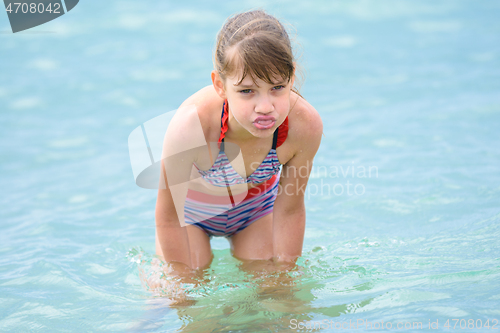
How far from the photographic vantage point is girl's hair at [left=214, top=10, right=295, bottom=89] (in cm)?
249

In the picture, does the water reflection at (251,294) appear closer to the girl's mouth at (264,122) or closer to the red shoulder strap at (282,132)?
the red shoulder strap at (282,132)

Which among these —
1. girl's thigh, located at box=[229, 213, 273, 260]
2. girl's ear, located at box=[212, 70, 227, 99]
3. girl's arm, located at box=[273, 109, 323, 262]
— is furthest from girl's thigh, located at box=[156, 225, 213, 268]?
girl's ear, located at box=[212, 70, 227, 99]

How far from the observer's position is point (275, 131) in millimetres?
2967

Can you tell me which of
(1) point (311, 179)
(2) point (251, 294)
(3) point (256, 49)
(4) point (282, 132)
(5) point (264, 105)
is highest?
(3) point (256, 49)

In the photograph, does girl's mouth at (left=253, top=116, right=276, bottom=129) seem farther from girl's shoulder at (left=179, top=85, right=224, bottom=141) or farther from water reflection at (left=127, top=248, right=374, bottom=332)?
water reflection at (left=127, top=248, right=374, bottom=332)

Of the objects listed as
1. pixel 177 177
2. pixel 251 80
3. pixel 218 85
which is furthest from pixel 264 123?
pixel 177 177

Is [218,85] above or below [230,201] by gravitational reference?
above

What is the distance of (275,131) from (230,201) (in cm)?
71

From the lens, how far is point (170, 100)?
747cm

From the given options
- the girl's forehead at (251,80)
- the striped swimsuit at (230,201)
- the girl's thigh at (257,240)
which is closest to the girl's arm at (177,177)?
the striped swimsuit at (230,201)

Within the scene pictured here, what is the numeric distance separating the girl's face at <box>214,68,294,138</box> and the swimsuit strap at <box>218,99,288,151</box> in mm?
241

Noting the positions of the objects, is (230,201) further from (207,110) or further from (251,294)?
(207,110)

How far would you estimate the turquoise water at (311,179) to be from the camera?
121 inches

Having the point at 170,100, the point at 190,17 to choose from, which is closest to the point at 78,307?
the point at 170,100
